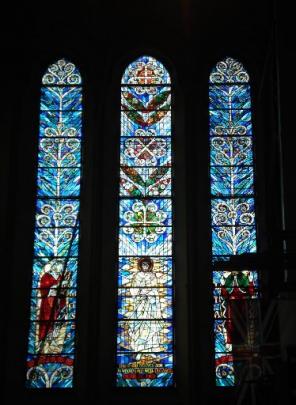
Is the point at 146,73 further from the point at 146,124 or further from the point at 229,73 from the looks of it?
the point at 229,73

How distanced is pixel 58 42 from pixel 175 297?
387 cm

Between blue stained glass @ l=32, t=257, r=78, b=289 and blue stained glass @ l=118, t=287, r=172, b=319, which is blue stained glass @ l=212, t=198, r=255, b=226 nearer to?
blue stained glass @ l=118, t=287, r=172, b=319

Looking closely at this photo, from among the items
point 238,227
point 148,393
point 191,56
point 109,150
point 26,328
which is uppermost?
point 191,56

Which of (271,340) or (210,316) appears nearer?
(271,340)

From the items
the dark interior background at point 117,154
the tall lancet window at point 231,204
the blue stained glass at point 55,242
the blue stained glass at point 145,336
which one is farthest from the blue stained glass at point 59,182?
the blue stained glass at point 145,336

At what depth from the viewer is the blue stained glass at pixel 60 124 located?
12.9 metres

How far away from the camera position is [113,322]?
1180 centimetres

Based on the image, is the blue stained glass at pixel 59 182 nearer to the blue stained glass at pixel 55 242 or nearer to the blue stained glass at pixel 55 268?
the blue stained glass at pixel 55 242

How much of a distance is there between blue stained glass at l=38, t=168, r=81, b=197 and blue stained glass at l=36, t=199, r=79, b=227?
10 cm

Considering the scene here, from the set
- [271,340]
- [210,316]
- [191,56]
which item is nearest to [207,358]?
[210,316]

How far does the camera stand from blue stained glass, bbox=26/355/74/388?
11609mm

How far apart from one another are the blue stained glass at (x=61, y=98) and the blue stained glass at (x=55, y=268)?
213 cm

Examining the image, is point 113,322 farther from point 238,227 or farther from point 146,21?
point 146,21

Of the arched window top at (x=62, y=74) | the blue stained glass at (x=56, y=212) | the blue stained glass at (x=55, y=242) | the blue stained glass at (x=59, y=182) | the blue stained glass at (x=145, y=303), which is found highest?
the arched window top at (x=62, y=74)
